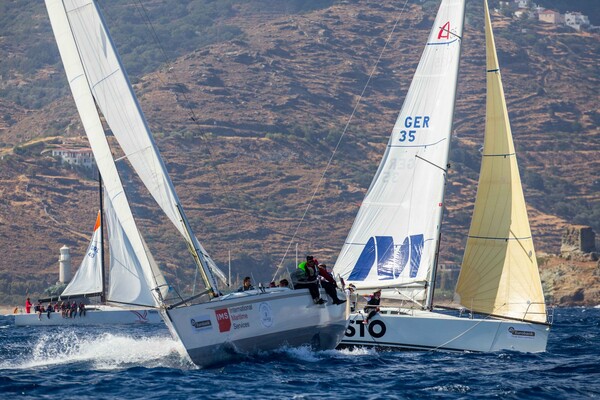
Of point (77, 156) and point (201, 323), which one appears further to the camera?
point (77, 156)

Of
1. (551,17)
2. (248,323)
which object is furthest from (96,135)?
(551,17)

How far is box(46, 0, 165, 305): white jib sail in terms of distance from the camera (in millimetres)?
22078

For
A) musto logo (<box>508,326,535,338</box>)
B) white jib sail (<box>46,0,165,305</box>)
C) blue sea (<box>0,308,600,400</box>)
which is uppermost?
white jib sail (<box>46,0,165,305</box>)

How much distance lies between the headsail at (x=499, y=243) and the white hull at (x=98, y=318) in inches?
880

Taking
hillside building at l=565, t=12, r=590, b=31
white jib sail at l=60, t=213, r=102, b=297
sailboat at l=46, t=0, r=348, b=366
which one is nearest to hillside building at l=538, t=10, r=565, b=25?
hillside building at l=565, t=12, r=590, b=31

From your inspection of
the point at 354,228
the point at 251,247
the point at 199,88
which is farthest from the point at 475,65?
the point at 354,228

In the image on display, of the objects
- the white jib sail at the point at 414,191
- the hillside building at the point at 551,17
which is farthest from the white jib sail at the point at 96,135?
the hillside building at the point at 551,17

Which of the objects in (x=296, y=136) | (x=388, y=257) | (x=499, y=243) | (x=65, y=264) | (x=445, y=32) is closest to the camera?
(x=499, y=243)

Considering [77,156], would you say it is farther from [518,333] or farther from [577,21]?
[577,21]

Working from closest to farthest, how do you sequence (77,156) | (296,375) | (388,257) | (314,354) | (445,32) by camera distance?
(296,375) < (314,354) < (388,257) < (445,32) < (77,156)

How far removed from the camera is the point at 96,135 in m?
23.0

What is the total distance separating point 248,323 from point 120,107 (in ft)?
14.2

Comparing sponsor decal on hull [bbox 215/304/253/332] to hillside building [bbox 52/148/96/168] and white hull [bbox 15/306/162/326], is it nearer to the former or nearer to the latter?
white hull [bbox 15/306/162/326]

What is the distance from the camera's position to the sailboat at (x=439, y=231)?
25.7m
